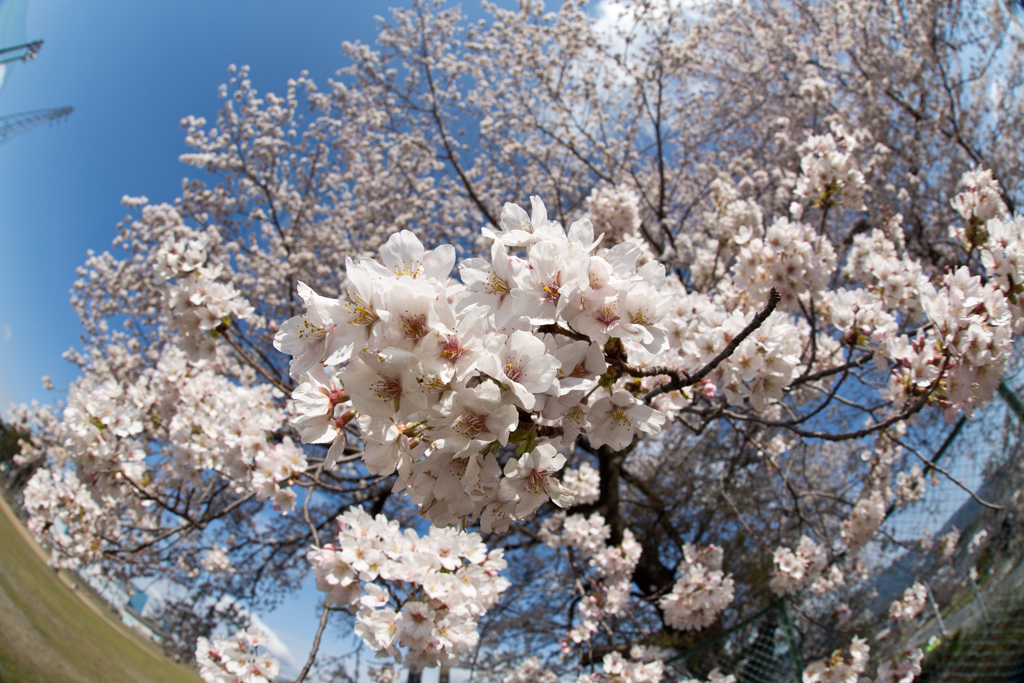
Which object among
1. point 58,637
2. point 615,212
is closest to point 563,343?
point 615,212

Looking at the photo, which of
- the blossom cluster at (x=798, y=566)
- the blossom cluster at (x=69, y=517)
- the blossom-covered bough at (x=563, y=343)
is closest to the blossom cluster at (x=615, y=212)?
the blossom-covered bough at (x=563, y=343)

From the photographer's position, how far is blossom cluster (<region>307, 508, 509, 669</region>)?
2.04 meters

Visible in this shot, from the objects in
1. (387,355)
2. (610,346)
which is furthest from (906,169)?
(387,355)

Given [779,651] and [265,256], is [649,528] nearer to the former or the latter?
[779,651]

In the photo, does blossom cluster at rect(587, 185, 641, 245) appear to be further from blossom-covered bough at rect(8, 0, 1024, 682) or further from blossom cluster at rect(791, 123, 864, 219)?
blossom cluster at rect(791, 123, 864, 219)

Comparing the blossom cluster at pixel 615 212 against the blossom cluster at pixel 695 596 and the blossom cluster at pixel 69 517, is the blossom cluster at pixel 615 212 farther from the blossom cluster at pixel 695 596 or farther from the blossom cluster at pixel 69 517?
the blossom cluster at pixel 69 517

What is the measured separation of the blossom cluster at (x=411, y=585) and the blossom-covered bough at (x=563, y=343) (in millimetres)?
17

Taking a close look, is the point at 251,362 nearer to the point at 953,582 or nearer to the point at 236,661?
the point at 236,661

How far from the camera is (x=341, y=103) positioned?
8.12 m

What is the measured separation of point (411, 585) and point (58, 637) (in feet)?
37.4

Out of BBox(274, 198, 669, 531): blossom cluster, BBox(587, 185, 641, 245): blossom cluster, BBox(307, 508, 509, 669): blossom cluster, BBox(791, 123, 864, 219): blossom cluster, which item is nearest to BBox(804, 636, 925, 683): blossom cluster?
BBox(307, 508, 509, 669): blossom cluster

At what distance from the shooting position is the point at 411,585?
84.5 inches

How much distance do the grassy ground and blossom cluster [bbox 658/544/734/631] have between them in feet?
26.5

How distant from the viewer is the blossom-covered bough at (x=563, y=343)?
979mm
